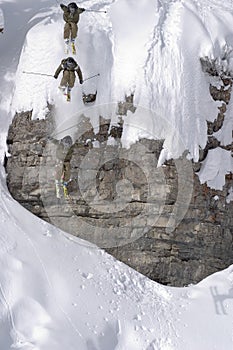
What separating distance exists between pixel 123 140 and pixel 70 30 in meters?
2.81

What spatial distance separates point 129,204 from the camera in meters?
11.4

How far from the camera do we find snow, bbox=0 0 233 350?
9.23 meters

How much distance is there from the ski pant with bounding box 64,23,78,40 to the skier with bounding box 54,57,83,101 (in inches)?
28.9

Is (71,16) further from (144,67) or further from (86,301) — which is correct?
(86,301)

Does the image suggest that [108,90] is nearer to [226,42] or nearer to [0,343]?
[226,42]

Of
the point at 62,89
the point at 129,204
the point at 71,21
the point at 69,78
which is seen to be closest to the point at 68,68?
the point at 69,78

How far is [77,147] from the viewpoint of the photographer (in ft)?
38.1

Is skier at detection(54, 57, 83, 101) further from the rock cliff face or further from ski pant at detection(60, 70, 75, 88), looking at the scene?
the rock cliff face

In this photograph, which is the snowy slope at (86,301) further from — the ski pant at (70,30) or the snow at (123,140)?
the ski pant at (70,30)

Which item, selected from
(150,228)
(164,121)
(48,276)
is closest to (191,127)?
(164,121)

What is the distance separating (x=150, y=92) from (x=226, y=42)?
7.93 ft

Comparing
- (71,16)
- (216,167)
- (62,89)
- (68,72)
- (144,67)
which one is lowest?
(216,167)

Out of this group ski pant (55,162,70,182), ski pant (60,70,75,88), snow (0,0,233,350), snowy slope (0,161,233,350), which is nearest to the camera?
snowy slope (0,161,233,350)

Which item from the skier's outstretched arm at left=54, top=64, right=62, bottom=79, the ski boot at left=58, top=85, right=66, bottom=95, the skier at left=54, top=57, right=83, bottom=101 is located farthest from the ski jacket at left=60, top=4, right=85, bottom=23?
the ski boot at left=58, top=85, right=66, bottom=95
